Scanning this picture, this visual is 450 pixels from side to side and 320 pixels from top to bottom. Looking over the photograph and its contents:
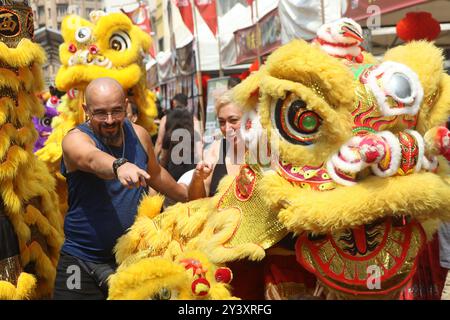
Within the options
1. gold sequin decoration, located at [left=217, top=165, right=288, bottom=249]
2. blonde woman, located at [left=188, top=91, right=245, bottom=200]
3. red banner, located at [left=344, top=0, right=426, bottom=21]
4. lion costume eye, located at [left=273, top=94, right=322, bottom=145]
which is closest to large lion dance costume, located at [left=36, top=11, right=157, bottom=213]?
red banner, located at [left=344, top=0, right=426, bottom=21]

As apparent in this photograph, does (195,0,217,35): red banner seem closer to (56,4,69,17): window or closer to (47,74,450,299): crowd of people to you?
(47,74,450,299): crowd of people

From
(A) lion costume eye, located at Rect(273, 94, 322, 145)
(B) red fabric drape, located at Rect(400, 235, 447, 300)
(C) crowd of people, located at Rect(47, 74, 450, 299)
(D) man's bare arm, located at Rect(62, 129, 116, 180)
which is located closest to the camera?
(A) lion costume eye, located at Rect(273, 94, 322, 145)

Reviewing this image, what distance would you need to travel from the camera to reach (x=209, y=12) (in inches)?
472

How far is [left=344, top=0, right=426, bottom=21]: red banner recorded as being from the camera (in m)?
5.62

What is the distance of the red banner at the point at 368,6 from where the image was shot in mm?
5621

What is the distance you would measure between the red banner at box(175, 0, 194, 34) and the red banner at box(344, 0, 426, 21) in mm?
7492

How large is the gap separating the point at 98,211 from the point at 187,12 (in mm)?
10612

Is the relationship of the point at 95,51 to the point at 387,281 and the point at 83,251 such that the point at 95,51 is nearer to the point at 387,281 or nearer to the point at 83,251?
the point at 83,251

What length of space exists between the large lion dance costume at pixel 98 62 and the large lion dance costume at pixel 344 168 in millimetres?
3550

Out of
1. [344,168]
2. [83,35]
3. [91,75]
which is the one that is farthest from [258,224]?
[83,35]

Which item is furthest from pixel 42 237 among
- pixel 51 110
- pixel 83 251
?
pixel 51 110

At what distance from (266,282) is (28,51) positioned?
6.76 ft

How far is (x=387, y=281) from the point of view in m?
2.34

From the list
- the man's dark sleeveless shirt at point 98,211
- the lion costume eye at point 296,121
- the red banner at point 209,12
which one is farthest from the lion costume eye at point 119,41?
the red banner at point 209,12
